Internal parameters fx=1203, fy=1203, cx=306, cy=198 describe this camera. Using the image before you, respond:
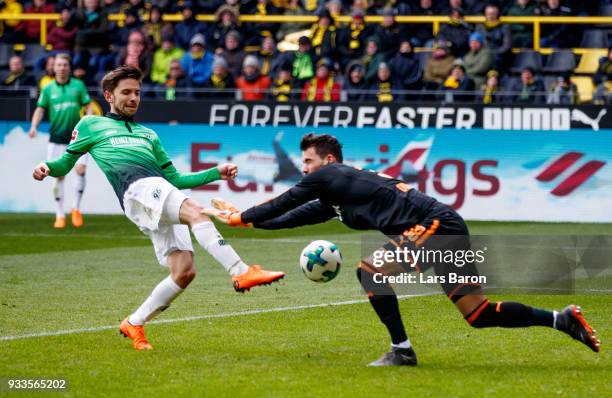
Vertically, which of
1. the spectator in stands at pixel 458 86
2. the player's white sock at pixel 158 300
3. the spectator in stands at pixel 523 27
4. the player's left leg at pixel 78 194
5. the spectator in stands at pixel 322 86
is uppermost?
the spectator in stands at pixel 523 27

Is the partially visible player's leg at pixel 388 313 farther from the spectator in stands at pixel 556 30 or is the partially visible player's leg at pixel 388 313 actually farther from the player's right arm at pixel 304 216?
the spectator in stands at pixel 556 30

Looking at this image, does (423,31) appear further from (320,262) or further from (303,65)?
(320,262)

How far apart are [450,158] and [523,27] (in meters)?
3.78

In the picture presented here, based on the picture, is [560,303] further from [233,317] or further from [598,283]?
[233,317]

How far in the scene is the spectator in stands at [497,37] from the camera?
2153 cm

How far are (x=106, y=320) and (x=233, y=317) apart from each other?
1.09m

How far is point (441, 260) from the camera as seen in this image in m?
7.82

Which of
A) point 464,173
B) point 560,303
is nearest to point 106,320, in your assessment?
point 560,303

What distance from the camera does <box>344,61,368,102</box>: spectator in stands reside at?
68.7 feet

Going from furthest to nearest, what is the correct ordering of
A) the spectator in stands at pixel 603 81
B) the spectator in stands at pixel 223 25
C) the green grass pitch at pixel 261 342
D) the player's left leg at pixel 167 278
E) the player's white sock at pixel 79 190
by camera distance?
the spectator in stands at pixel 223 25
the spectator in stands at pixel 603 81
the player's white sock at pixel 79 190
the player's left leg at pixel 167 278
the green grass pitch at pixel 261 342

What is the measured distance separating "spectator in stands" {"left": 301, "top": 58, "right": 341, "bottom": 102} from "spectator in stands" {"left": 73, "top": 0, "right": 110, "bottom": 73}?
459 centimetres

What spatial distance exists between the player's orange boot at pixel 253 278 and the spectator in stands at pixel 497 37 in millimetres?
14122

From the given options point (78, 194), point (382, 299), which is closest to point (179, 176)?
point (382, 299)

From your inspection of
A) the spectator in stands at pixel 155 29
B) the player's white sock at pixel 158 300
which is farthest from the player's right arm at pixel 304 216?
the spectator in stands at pixel 155 29
